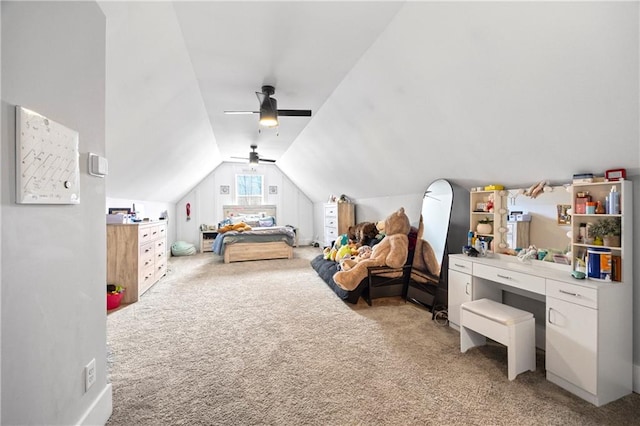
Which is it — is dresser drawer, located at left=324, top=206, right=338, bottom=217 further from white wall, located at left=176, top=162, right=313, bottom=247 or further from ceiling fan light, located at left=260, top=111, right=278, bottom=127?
ceiling fan light, located at left=260, top=111, right=278, bottom=127

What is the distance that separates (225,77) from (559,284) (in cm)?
339

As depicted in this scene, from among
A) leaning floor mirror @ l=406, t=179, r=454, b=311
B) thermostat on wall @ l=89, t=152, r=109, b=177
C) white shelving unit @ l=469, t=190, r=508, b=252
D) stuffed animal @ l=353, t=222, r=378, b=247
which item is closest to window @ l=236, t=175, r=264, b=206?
stuffed animal @ l=353, t=222, r=378, b=247

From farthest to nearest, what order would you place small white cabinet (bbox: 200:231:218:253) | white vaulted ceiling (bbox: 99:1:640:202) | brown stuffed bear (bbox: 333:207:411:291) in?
small white cabinet (bbox: 200:231:218:253), brown stuffed bear (bbox: 333:207:411:291), white vaulted ceiling (bbox: 99:1:640:202)

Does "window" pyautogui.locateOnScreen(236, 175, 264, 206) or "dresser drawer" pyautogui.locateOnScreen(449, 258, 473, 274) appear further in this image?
"window" pyautogui.locateOnScreen(236, 175, 264, 206)

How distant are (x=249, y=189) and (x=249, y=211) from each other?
0.65 m

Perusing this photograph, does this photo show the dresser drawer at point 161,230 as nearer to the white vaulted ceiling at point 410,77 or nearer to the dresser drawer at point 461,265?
the white vaulted ceiling at point 410,77

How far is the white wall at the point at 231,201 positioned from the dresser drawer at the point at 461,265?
19.8 ft

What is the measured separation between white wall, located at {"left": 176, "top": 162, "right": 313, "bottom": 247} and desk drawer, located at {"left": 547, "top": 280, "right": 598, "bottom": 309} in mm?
6957

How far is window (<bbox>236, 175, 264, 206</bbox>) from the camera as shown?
8.18 metres

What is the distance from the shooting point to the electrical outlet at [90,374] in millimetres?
1441

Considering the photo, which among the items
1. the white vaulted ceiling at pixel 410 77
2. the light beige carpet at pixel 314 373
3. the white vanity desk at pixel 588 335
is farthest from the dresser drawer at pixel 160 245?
the white vanity desk at pixel 588 335

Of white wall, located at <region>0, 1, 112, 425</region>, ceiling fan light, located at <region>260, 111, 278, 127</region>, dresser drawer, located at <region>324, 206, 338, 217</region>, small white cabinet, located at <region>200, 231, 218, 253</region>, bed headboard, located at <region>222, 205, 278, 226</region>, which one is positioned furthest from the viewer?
bed headboard, located at <region>222, 205, 278, 226</region>

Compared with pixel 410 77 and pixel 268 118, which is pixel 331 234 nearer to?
pixel 268 118

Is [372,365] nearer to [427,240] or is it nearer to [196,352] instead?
[196,352]
